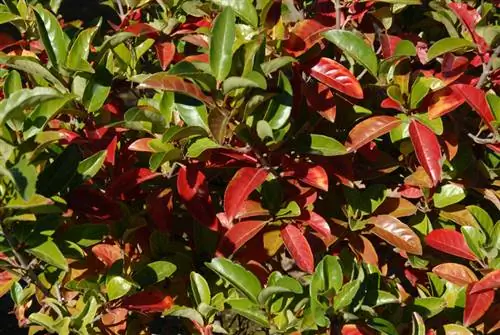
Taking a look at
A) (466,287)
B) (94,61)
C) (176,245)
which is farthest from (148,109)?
(466,287)

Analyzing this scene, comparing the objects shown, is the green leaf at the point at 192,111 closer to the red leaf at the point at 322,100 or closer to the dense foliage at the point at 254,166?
the dense foliage at the point at 254,166

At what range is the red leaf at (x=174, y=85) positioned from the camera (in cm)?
144

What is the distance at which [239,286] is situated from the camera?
1635mm

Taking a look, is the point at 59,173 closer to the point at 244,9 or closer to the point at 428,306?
the point at 244,9

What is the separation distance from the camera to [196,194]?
1.75 m

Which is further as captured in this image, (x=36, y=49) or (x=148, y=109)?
(x=36, y=49)

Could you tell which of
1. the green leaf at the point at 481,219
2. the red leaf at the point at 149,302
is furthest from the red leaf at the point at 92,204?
the green leaf at the point at 481,219

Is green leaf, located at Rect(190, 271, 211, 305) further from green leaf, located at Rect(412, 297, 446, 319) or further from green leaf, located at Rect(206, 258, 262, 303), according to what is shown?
green leaf, located at Rect(412, 297, 446, 319)

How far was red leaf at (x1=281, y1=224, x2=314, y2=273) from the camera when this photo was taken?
176cm

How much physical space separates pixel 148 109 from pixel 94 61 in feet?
0.76

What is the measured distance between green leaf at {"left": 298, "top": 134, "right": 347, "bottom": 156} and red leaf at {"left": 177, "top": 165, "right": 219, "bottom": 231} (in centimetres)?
28

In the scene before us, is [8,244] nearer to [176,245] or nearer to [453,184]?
[176,245]

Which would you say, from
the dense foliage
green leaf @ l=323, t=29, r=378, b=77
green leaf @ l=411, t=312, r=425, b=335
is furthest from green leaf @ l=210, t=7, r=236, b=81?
green leaf @ l=411, t=312, r=425, b=335

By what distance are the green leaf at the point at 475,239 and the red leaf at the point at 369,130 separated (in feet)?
1.22
